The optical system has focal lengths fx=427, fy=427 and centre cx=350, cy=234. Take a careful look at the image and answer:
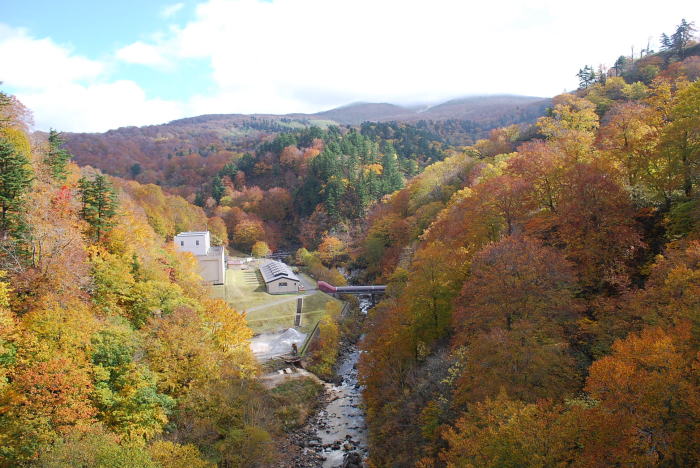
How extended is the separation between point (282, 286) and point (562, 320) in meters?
41.8

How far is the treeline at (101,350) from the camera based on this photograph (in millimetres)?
17703

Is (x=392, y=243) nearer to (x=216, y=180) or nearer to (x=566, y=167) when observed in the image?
(x=566, y=167)

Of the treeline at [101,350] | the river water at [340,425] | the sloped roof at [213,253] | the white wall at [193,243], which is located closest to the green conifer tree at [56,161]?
the treeline at [101,350]

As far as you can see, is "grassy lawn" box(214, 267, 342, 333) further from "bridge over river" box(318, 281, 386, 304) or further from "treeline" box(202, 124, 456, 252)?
"treeline" box(202, 124, 456, 252)

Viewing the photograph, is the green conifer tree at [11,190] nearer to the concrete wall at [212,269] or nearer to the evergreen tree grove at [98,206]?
the evergreen tree grove at [98,206]

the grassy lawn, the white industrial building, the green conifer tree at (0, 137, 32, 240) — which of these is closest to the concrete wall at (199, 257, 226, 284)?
the white industrial building

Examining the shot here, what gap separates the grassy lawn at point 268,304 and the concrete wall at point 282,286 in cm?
90

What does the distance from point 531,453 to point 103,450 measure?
51.0 feet

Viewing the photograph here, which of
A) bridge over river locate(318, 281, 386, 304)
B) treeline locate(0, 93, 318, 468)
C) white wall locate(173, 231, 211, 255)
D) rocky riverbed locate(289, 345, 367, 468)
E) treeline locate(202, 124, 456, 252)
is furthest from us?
treeline locate(202, 124, 456, 252)

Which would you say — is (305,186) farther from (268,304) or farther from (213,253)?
(268,304)

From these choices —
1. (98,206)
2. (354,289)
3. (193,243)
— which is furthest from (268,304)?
(98,206)

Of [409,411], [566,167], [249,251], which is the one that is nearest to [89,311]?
[409,411]

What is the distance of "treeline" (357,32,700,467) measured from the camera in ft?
41.9

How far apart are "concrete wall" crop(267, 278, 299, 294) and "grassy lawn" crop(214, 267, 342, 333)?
2.97 feet
